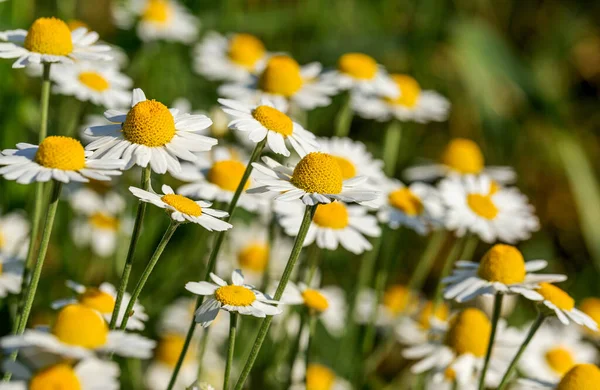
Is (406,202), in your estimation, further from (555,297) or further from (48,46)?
(48,46)

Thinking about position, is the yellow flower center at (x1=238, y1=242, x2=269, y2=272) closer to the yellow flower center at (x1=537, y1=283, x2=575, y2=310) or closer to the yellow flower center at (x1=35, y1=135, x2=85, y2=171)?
the yellow flower center at (x1=537, y1=283, x2=575, y2=310)

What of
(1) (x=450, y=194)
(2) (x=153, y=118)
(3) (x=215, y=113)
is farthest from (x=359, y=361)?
(2) (x=153, y=118)

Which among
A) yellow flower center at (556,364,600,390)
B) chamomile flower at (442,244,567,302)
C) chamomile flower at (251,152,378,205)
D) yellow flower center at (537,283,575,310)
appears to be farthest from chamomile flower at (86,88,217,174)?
yellow flower center at (556,364,600,390)

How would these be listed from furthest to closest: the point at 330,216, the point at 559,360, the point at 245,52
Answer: the point at 245,52, the point at 559,360, the point at 330,216

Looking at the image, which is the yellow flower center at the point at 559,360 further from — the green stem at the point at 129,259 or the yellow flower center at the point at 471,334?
the green stem at the point at 129,259

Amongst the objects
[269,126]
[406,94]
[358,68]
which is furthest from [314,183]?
[406,94]
